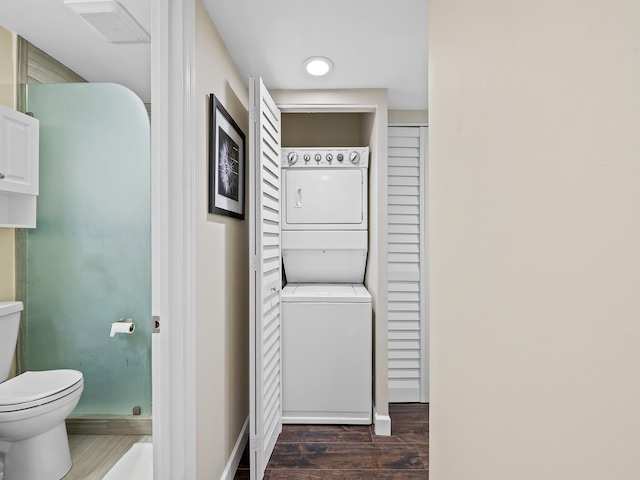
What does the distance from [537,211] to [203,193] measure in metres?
1.39

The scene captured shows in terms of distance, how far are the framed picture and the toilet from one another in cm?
128

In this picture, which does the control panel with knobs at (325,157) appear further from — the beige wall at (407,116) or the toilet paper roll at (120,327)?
the toilet paper roll at (120,327)

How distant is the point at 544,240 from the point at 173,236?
123 cm

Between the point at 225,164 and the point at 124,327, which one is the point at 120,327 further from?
the point at 225,164

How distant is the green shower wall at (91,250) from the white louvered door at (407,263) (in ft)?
6.01

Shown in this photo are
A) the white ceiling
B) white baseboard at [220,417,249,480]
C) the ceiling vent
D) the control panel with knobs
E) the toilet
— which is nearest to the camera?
the ceiling vent

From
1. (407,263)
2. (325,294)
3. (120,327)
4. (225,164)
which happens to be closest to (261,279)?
(225,164)

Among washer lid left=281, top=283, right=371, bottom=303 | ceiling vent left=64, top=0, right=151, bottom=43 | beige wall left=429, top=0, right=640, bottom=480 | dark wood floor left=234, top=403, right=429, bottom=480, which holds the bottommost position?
dark wood floor left=234, top=403, right=429, bottom=480

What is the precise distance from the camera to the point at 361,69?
2352 mm

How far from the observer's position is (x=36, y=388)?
6.75ft

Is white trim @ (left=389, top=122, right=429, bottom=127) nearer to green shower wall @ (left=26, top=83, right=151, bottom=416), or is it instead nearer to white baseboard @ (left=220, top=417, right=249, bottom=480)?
green shower wall @ (left=26, top=83, right=151, bottom=416)

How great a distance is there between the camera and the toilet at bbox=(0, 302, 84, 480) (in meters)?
1.83

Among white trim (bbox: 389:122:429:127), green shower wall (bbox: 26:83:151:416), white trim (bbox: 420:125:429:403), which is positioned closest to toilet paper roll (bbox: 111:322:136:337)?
green shower wall (bbox: 26:83:151:416)

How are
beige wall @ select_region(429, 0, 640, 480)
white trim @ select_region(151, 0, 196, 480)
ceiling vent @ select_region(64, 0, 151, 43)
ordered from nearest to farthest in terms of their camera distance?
beige wall @ select_region(429, 0, 640, 480) < white trim @ select_region(151, 0, 196, 480) < ceiling vent @ select_region(64, 0, 151, 43)
